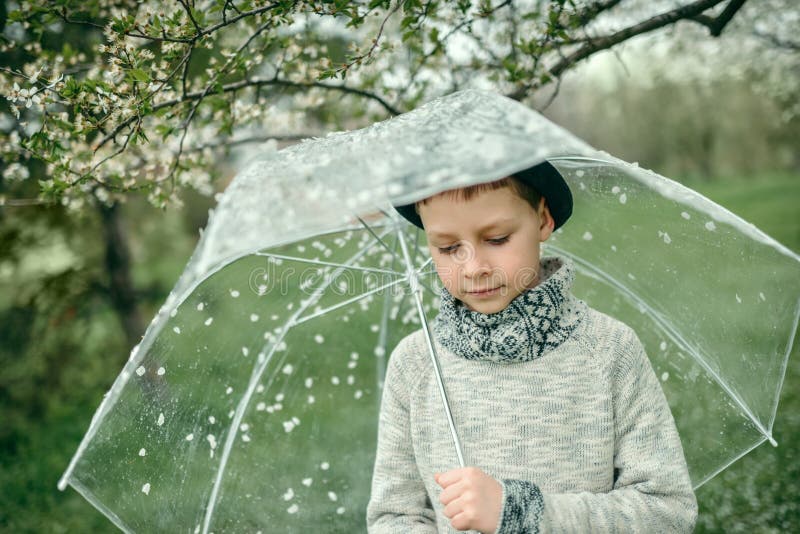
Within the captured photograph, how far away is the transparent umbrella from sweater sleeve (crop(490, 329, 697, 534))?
0.81 ft

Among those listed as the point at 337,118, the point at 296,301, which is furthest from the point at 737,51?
the point at 296,301

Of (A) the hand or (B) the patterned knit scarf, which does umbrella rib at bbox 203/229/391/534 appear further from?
(A) the hand

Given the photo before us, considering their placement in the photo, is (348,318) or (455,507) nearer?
(455,507)

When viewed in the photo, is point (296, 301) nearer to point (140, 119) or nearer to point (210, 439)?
point (210, 439)

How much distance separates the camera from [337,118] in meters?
4.22

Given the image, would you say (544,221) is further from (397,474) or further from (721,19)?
(721,19)

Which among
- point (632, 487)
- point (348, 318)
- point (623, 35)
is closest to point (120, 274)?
point (348, 318)

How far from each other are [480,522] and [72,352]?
6338 millimetres

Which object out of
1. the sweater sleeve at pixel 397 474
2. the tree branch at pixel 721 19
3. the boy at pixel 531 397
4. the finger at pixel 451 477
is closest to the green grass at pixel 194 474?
the sweater sleeve at pixel 397 474

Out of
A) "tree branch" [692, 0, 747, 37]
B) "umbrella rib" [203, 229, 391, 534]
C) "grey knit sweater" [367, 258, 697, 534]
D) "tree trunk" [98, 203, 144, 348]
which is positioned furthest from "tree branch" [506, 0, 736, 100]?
"tree trunk" [98, 203, 144, 348]

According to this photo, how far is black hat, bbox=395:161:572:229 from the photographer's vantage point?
1.88m

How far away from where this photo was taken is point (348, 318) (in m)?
2.83

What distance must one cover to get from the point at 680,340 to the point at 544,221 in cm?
65

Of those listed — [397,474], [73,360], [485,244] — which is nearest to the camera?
[485,244]
